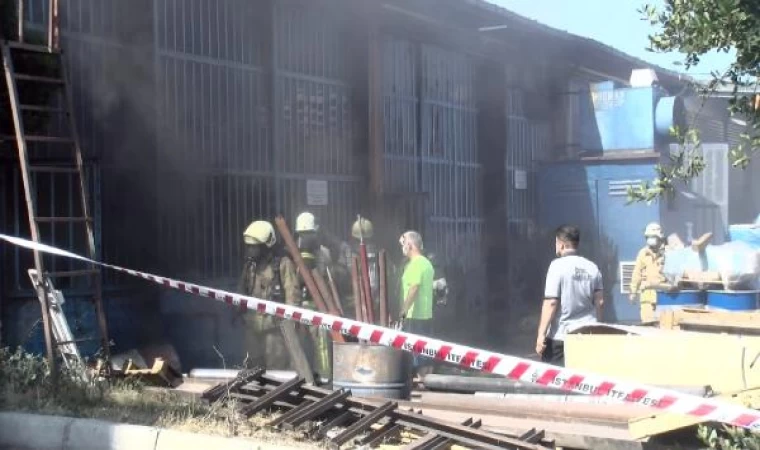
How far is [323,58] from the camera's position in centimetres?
1173

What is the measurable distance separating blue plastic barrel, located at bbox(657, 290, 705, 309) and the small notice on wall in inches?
160

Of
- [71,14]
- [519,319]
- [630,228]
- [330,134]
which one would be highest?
[71,14]

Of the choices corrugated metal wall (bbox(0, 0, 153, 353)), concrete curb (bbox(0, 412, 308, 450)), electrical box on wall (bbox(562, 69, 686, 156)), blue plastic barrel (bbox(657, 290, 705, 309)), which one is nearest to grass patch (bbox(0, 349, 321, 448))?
concrete curb (bbox(0, 412, 308, 450))

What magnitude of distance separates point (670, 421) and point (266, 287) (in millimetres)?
4542

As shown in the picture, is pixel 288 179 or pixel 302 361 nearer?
pixel 302 361

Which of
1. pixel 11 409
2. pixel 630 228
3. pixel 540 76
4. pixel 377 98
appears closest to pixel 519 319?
pixel 630 228

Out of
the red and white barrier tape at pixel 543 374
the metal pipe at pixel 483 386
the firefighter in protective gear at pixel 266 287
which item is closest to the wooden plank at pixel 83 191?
the red and white barrier tape at pixel 543 374

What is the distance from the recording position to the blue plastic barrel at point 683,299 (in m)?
10.8

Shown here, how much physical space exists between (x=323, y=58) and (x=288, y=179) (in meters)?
1.68

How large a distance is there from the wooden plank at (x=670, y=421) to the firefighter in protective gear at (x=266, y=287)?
409 centimetres

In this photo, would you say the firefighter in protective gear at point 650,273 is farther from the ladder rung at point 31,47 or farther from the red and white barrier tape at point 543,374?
the ladder rung at point 31,47

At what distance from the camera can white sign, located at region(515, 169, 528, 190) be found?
15992 mm

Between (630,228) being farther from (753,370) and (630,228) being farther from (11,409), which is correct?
(11,409)

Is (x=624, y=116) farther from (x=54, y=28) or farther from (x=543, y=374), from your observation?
(x=543, y=374)
